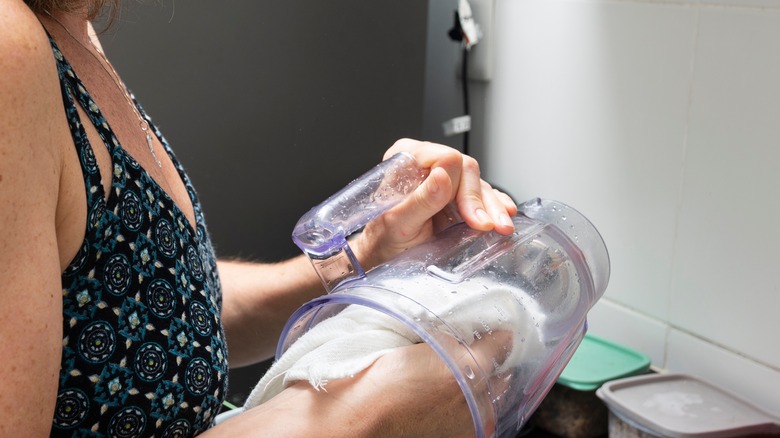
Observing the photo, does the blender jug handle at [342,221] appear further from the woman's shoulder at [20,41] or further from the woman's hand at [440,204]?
the woman's shoulder at [20,41]

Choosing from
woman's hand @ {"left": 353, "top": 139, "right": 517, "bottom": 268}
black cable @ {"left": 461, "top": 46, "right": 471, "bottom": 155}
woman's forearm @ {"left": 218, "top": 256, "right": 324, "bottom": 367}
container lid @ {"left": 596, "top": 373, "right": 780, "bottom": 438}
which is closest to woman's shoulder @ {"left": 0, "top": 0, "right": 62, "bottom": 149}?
woman's hand @ {"left": 353, "top": 139, "right": 517, "bottom": 268}

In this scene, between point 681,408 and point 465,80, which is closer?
point 681,408

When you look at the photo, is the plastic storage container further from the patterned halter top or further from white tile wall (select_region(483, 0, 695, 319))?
the patterned halter top

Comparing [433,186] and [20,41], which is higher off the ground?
[20,41]

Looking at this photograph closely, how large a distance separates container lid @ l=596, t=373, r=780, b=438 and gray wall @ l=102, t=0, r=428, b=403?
51 cm

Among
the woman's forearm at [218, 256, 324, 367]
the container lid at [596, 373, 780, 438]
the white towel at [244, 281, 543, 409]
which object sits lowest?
the container lid at [596, 373, 780, 438]

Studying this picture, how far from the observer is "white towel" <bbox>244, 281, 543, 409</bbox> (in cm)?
56

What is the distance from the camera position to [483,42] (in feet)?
4.55

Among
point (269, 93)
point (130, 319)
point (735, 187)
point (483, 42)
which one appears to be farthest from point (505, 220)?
point (483, 42)

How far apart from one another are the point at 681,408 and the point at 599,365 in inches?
6.0

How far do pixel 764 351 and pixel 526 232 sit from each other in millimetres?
440

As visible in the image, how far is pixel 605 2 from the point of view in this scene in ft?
3.76

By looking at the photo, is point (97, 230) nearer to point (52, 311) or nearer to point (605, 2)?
point (52, 311)

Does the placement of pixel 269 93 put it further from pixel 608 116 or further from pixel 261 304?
pixel 608 116
